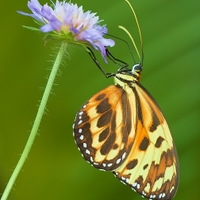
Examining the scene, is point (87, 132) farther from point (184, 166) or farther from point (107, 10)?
point (184, 166)

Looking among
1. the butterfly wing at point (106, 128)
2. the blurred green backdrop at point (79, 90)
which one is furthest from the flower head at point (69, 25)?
the blurred green backdrop at point (79, 90)

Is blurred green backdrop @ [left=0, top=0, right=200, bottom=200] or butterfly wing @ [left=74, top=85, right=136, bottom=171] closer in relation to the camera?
butterfly wing @ [left=74, top=85, right=136, bottom=171]

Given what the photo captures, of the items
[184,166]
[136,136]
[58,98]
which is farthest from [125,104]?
[184,166]

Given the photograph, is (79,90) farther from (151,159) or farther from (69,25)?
(69,25)

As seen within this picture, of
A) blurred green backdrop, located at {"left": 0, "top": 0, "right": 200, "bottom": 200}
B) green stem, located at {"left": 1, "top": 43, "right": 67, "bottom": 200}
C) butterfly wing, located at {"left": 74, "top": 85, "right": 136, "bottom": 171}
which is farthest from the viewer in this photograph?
blurred green backdrop, located at {"left": 0, "top": 0, "right": 200, "bottom": 200}

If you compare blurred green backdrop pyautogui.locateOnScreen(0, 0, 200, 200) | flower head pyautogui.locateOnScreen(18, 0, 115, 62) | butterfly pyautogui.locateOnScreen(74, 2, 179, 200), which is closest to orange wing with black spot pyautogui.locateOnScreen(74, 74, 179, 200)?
butterfly pyautogui.locateOnScreen(74, 2, 179, 200)

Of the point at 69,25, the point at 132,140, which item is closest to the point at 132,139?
the point at 132,140

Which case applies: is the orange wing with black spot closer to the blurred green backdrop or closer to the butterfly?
the butterfly
